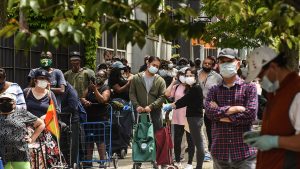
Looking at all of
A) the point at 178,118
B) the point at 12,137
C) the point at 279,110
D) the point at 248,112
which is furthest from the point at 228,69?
the point at 178,118

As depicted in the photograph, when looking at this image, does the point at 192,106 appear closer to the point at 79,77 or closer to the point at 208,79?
the point at 208,79

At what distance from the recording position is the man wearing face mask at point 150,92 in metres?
15.8

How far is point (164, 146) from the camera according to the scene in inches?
607

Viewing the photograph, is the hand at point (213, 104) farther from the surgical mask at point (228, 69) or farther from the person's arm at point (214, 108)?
the surgical mask at point (228, 69)

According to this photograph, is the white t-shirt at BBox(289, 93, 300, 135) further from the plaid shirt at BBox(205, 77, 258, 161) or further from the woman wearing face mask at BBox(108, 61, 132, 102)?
the woman wearing face mask at BBox(108, 61, 132, 102)

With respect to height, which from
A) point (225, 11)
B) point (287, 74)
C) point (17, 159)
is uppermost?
point (225, 11)

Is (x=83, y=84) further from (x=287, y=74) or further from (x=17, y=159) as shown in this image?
(x=287, y=74)

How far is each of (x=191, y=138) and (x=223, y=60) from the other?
528 cm

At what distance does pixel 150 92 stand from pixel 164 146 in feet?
3.35

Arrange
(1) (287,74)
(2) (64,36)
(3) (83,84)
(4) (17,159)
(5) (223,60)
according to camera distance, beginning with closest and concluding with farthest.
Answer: (2) (64,36) < (1) (287,74) < (5) (223,60) < (4) (17,159) < (3) (83,84)

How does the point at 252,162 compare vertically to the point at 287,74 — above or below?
below

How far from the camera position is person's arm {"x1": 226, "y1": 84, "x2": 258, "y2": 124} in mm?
9727

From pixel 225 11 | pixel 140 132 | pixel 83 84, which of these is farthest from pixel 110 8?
pixel 83 84

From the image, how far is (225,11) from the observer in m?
7.17
